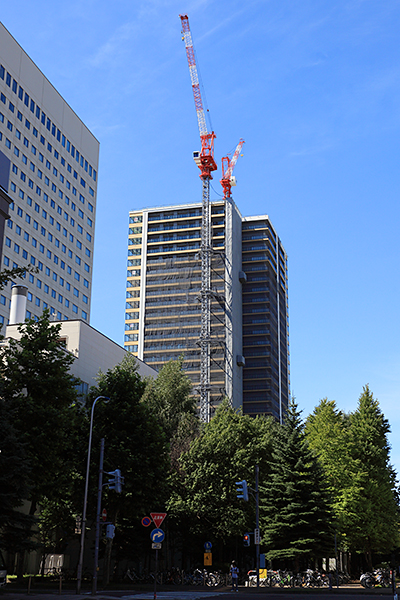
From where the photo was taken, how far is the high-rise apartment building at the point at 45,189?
3558 inches

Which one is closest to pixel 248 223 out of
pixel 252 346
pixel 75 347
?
pixel 252 346

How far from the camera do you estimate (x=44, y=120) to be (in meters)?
101

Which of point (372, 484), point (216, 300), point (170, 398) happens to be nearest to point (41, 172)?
point (170, 398)

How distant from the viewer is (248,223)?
161 metres

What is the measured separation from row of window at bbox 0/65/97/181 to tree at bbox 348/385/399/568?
2563 inches

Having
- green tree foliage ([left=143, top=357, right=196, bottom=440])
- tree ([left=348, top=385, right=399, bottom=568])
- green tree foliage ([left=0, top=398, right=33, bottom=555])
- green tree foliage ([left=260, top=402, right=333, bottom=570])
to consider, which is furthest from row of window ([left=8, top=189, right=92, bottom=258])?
green tree foliage ([left=0, top=398, right=33, bottom=555])

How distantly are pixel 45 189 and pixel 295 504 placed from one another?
2765 inches

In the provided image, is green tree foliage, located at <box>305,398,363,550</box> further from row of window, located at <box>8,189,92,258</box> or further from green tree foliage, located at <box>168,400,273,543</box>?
row of window, located at <box>8,189,92,258</box>

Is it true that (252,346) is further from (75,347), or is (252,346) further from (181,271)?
(75,347)

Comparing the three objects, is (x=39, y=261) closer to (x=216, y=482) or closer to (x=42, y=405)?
(x=216, y=482)

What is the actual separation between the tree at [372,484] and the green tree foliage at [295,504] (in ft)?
26.9

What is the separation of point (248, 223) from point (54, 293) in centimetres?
7357

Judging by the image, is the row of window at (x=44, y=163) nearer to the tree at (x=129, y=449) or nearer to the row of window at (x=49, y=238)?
the row of window at (x=49, y=238)

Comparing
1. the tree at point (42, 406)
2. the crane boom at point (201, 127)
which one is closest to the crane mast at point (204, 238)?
the crane boom at point (201, 127)
